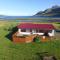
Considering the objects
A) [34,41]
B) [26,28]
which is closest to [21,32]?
[26,28]

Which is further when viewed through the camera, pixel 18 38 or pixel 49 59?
pixel 18 38

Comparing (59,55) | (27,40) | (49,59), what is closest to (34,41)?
(27,40)

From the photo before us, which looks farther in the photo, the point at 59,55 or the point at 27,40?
the point at 27,40

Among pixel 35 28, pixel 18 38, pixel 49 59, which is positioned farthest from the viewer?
pixel 35 28

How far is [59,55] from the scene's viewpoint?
22.9 m

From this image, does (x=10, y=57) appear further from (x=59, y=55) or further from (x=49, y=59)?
(x=59, y=55)

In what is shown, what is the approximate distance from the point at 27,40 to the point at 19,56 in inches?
408

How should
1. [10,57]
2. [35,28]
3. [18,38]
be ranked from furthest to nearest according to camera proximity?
[35,28], [18,38], [10,57]

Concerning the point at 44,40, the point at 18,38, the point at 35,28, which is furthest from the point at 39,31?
the point at 18,38

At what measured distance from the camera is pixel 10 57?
21609 millimetres

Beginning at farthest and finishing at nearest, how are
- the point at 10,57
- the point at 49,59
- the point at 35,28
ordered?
1. the point at 35,28
2. the point at 10,57
3. the point at 49,59

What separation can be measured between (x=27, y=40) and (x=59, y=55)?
1037 cm

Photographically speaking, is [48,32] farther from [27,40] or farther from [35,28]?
[27,40]

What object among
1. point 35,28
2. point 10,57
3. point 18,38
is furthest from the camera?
point 35,28
